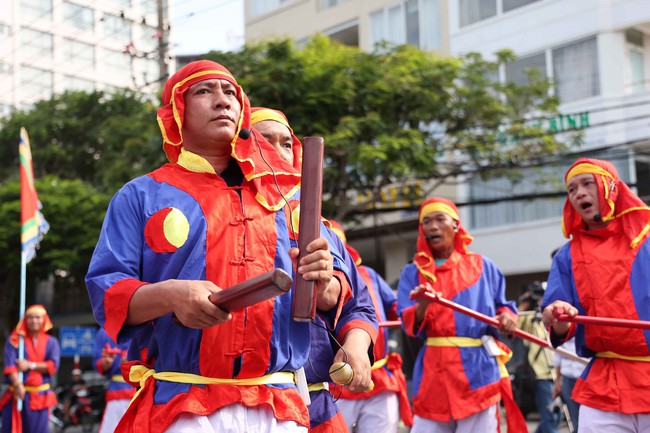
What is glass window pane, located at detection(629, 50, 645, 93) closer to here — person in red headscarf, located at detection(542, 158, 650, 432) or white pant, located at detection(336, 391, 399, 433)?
white pant, located at detection(336, 391, 399, 433)

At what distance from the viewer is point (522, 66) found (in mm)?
22500

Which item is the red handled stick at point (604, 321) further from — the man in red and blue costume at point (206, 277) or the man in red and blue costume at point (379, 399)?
the man in red and blue costume at point (379, 399)

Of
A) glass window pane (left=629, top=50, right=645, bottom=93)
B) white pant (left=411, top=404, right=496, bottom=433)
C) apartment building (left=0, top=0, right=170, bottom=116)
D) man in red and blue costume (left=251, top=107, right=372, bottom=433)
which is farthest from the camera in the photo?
apartment building (left=0, top=0, right=170, bottom=116)

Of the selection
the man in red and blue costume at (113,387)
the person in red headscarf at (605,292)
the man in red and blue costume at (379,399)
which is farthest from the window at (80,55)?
the person in red headscarf at (605,292)

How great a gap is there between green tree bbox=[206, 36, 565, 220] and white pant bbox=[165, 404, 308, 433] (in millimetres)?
13119

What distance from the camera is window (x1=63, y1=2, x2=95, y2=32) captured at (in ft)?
179

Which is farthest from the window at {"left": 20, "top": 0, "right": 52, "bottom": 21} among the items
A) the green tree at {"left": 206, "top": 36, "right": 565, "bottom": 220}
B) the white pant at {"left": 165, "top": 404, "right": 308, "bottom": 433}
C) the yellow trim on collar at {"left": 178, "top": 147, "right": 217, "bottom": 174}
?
the white pant at {"left": 165, "top": 404, "right": 308, "bottom": 433}

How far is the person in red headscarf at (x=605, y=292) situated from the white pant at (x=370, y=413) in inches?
92.6

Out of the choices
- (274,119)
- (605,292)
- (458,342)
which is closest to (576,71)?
(458,342)

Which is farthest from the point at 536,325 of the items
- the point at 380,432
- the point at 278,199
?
the point at 278,199

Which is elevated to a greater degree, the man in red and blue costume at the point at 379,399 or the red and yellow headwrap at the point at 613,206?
the red and yellow headwrap at the point at 613,206

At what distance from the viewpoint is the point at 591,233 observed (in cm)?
584

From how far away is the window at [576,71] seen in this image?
70.0 ft

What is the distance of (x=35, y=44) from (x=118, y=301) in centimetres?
5224
